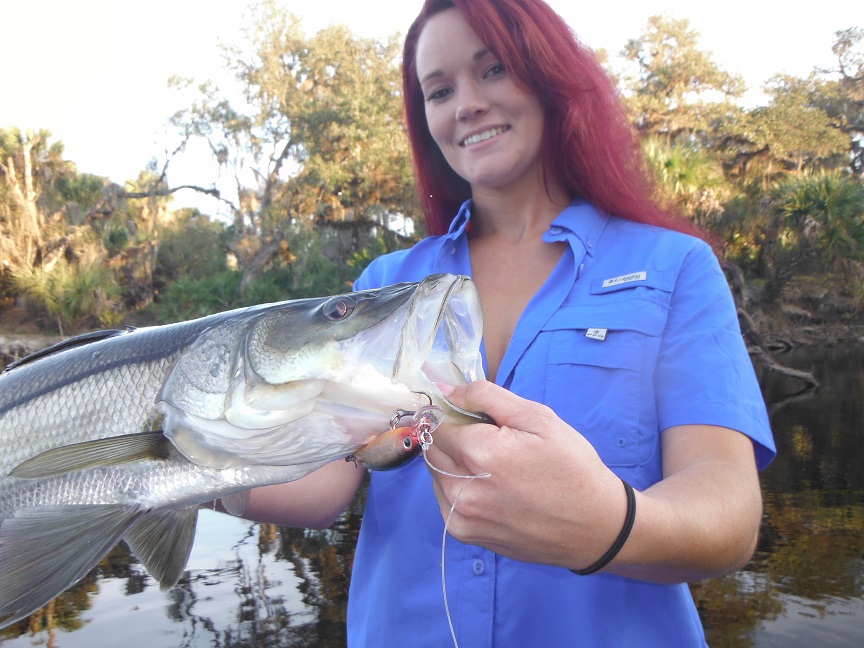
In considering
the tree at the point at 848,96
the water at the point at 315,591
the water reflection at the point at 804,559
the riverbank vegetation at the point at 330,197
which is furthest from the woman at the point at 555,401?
the tree at the point at 848,96

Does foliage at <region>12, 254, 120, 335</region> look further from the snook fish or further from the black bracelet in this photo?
the black bracelet

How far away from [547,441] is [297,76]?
29386 mm

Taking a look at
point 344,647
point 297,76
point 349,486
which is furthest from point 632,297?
point 297,76

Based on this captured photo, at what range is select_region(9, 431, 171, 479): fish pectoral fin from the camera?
142cm

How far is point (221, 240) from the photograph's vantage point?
29109 millimetres

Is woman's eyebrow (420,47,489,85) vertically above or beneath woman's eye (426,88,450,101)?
above

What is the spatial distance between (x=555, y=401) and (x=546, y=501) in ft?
2.08

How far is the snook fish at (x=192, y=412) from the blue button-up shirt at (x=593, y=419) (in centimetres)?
47

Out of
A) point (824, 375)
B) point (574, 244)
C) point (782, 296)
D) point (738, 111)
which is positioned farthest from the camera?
point (738, 111)

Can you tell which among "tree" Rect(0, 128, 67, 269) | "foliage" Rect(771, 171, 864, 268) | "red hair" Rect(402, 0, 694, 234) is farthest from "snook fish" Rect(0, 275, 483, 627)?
→ "foliage" Rect(771, 171, 864, 268)

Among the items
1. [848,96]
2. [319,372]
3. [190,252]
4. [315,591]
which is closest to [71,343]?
[319,372]

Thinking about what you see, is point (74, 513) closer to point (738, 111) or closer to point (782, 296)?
point (782, 296)

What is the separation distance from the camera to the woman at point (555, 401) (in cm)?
115

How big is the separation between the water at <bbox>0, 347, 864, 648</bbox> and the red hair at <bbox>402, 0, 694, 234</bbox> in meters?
3.97
